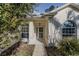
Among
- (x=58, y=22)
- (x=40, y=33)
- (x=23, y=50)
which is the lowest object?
(x=23, y=50)

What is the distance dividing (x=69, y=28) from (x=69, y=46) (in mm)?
257

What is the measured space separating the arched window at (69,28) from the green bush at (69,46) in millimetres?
87

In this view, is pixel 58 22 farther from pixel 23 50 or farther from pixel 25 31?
pixel 23 50

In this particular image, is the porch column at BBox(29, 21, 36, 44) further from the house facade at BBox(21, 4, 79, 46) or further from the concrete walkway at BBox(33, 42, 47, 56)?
the concrete walkway at BBox(33, 42, 47, 56)

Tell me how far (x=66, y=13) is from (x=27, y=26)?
591mm

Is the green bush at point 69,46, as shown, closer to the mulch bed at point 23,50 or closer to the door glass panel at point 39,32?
the door glass panel at point 39,32

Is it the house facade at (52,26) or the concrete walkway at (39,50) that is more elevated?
the house facade at (52,26)

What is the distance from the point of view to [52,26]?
2.41 m

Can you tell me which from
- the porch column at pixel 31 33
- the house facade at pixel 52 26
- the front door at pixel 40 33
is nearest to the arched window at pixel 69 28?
the house facade at pixel 52 26

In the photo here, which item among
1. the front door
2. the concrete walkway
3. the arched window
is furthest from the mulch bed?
the arched window

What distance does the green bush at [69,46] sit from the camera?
2.37 metres

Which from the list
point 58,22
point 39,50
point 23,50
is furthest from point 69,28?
point 23,50

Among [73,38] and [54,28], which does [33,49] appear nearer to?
[54,28]

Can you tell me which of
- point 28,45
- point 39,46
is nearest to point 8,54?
point 28,45
